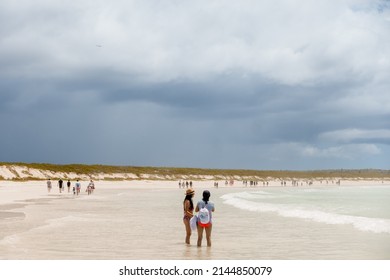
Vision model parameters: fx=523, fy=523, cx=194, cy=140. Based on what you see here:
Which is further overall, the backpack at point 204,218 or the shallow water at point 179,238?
the backpack at point 204,218

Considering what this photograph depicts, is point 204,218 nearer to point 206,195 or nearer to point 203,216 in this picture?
point 203,216

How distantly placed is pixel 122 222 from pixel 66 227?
3795 millimetres

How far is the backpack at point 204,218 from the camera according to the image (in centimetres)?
1705

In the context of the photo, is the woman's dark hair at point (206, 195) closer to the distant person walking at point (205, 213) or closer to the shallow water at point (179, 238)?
the distant person walking at point (205, 213)

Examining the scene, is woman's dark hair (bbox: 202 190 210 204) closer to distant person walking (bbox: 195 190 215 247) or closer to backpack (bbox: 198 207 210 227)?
distant person walking (bbox: 195 190 215 247)

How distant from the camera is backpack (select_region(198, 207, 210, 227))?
17047 mm

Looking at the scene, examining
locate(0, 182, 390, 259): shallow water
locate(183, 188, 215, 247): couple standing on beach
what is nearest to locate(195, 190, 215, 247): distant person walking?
locate(183, 188, 215, 247): couple standing on beach

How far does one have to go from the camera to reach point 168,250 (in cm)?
1686

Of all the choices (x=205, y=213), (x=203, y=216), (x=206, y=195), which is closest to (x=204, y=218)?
(x=203, y=216)

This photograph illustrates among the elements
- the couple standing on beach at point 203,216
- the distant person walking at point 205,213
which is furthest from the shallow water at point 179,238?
the distant person walking at point 205,213

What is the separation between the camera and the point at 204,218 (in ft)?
56.1

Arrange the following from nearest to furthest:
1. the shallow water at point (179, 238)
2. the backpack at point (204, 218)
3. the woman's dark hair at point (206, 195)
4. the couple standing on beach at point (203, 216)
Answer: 1. the shallow water at point (179, 238)
2. the woman's dark hair at point (206, 195)
3. the couple standing on beach at point (203, 216)
4. the backpack at point (204, 218)
